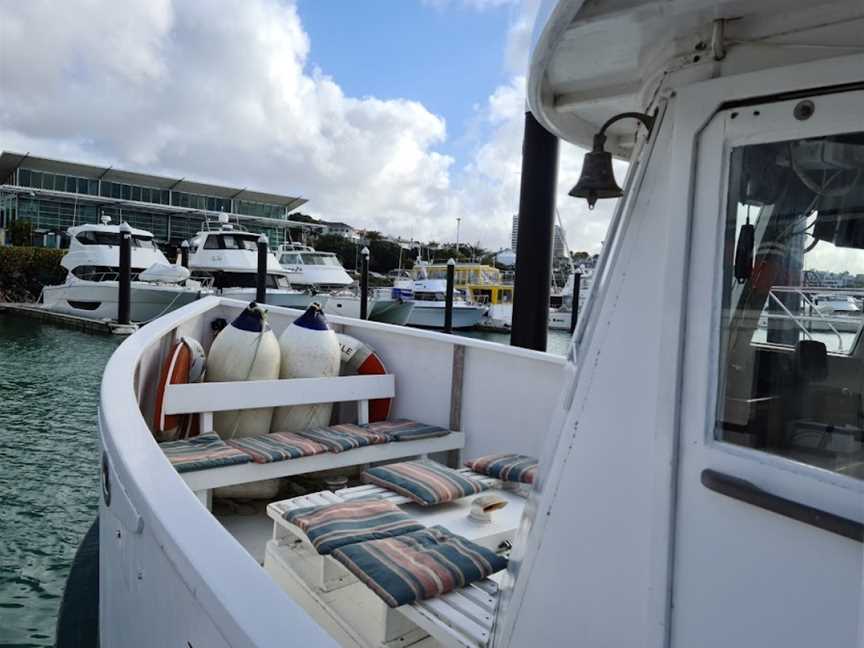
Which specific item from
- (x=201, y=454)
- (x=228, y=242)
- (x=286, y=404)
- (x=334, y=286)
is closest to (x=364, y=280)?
(x=228, y=242)

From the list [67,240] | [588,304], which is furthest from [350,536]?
[67,240]

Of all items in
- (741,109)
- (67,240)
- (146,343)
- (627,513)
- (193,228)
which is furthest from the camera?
(193,228)

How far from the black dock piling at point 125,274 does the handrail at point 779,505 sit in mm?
17925

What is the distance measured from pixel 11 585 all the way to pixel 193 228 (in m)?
44.4

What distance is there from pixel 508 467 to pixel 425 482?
0.54 meters

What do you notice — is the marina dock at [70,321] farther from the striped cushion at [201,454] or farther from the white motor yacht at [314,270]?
the striped cushion at [201,454]

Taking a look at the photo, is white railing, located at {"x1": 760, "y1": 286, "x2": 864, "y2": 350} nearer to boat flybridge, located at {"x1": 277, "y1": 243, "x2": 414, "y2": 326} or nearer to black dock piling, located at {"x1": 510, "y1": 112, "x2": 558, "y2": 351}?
black dock piling, located at {"x1": 510, "y1": 112, "x2": 558, "y2": 351}

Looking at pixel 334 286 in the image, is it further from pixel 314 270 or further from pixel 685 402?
pixel 685 402

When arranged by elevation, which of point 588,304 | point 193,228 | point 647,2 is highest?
point 193,228

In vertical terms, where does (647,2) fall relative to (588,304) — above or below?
above

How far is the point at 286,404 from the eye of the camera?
4.25 m

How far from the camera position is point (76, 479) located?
19.5ft

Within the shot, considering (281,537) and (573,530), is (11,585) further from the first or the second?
(573,530)

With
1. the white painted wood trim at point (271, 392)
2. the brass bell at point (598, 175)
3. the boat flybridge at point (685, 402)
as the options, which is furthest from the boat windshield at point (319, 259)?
the brass bell at point (598, 175)
